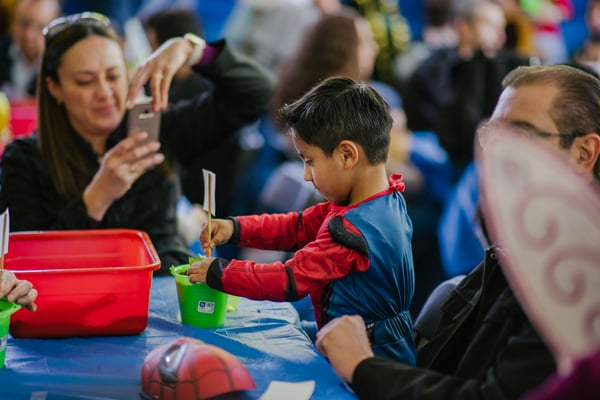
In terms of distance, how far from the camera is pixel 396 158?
13.6ft

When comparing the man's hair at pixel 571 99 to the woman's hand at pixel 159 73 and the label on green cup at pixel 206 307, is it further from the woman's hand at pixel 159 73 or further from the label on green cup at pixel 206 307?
the woman's hand at pixel 159 73

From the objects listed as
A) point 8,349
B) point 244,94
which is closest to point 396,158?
point 244,94

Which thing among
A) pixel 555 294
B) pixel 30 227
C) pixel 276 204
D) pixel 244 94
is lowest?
pixel 276 204

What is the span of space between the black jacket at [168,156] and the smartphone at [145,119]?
0.21 metres

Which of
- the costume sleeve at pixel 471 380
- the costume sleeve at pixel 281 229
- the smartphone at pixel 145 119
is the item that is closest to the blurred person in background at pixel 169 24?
the smartphone at pixel 145 119

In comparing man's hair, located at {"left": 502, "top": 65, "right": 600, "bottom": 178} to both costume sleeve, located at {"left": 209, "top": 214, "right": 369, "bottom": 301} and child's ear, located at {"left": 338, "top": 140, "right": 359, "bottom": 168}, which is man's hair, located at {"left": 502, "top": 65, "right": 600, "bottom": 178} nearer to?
child's ear, located at {"left": 338, "top": 140, "right": 359, "bottom": 168}

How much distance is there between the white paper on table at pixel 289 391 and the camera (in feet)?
4.59

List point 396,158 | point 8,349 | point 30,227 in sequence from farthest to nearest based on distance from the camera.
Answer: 1. point 396,158
2. point 30,227
3. point 8,349

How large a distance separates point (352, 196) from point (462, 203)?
1977 millimetres

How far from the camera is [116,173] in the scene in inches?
86.0

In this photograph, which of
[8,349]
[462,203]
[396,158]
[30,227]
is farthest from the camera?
[396,158]

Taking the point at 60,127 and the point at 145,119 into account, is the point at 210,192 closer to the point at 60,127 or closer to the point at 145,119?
the point at 145,119

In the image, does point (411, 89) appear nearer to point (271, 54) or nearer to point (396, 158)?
point (271, 54)

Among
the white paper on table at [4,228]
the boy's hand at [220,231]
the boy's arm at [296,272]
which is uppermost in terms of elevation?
the white paper on table at [4,228]
